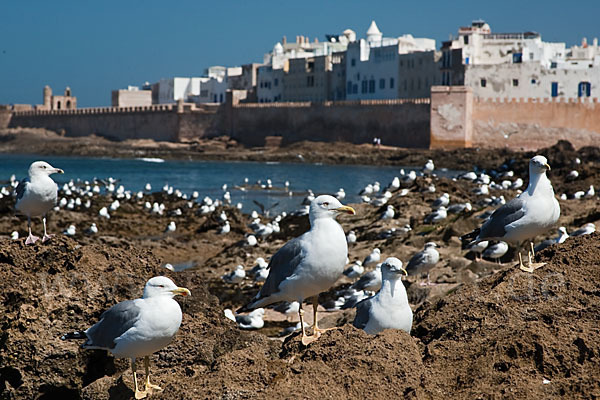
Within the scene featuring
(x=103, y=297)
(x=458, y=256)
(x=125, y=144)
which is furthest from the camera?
(x=125, y=144)

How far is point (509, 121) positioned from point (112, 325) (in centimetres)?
4854

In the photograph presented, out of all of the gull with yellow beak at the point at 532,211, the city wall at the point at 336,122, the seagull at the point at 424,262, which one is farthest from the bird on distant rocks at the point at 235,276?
the city wall at the point at 336,122

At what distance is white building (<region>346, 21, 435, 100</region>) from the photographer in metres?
60.2

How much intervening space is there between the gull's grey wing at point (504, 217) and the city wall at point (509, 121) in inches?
1781

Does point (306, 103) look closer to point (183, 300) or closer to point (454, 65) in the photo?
point (454, 65)

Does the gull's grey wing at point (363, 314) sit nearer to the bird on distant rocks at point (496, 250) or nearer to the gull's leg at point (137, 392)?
the gull's leg at point (137, 392)

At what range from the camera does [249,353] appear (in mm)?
4016

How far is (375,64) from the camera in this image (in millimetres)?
61438

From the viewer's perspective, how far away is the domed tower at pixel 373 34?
2574 inches

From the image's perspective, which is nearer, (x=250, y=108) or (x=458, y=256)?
(x=458, y=256)

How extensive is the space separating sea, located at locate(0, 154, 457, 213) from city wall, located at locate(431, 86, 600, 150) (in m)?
7.22

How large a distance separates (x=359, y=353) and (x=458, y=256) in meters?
7.17

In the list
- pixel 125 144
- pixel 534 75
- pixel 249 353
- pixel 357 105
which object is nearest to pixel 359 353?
pixel 249 353

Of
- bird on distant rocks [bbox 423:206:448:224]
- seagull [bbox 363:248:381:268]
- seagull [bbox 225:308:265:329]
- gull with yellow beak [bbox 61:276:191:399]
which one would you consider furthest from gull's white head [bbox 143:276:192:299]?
bird on distant rocks [bbox 423:206:448:224]
